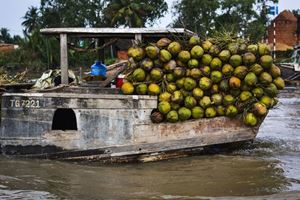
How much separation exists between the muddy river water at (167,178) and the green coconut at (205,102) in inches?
38.1

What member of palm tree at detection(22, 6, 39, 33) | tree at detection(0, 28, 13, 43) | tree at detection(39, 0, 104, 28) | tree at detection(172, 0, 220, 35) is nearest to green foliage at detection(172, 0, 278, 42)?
tree at detection(172, 0, 220, 35)

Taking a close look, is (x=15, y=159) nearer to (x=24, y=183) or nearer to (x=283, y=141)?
(x=24, y=183)

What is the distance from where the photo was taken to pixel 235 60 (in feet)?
26.2

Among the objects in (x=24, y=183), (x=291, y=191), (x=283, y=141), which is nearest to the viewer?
(x=291, y=191)

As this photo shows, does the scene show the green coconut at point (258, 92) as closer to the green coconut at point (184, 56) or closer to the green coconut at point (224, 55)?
the green coconut at point (224, 55)

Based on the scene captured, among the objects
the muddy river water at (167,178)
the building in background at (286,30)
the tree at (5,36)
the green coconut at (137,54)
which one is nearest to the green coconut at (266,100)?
the muddy river water at (167,178)

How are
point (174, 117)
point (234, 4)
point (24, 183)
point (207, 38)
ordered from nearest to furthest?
point (24, 183) → point (174, 117) → point (207, 38) → point (234, 4)

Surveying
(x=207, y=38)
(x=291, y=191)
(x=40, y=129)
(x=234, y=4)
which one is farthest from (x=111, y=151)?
Result: (x=234, y=4)

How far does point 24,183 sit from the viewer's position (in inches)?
Answer: 277

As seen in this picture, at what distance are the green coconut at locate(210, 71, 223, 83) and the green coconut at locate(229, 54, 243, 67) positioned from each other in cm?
26

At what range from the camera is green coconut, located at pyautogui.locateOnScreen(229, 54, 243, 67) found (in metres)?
7.98

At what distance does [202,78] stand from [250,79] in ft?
2.53

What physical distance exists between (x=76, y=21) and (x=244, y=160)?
57381 millimetres

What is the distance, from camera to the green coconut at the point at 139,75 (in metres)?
7.98
